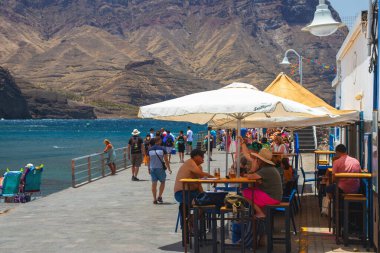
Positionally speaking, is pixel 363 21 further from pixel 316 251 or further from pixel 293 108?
pixel 316 251


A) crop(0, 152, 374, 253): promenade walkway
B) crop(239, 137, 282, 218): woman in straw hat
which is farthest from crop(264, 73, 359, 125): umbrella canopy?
crop(239, 137, 282, 218): woman in straw hat

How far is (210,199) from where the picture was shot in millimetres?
9016

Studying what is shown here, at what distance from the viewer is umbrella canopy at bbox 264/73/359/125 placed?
10.9m

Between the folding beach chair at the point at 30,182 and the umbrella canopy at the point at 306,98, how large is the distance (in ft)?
28.5

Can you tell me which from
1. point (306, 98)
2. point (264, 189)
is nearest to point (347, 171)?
point (264, 189)

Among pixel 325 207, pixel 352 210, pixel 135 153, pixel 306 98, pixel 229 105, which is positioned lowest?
pixel 325 207

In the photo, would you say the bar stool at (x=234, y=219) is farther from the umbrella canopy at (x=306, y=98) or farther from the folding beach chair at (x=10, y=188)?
the folding beach chair at (x=10, y=188)

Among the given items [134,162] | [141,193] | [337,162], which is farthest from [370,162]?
[134,162]

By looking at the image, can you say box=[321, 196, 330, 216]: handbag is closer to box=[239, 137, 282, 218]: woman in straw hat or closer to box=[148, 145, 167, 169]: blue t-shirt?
box=[239, 137, 282, 218]: woman in straw hat

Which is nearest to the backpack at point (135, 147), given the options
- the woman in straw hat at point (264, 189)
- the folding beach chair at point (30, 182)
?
the folding beach chair at point (30, 182)

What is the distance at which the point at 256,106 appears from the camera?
8875 millimetres

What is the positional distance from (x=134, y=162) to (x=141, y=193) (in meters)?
3.43

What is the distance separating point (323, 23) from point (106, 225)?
16.7 feet

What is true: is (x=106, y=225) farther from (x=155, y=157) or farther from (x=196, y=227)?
(x=196, y=227)
